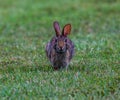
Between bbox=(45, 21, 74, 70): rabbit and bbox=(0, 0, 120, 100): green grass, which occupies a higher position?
bbox=(45, 21, 74, 70): rabbit

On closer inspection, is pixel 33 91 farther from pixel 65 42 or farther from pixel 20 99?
pixel 65 42

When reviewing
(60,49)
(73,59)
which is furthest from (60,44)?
(73,59)

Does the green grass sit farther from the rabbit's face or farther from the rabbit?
the rabbit's face

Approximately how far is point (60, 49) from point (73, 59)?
199 centimetres

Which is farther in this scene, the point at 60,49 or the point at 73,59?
the point at 73,59

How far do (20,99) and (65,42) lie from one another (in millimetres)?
2145

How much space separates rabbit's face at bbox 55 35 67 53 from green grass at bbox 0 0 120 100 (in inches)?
15.3

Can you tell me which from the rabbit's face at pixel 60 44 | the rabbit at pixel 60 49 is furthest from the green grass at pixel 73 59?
the rabbit's face at pixel 60 44

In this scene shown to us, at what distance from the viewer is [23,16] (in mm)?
22000

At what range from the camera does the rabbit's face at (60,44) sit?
401 inches

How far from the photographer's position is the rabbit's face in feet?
33.4

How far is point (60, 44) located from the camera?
10195 mm

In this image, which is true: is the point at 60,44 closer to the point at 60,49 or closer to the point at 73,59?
the point at 60,49

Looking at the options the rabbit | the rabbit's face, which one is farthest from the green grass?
the rabbit's face
